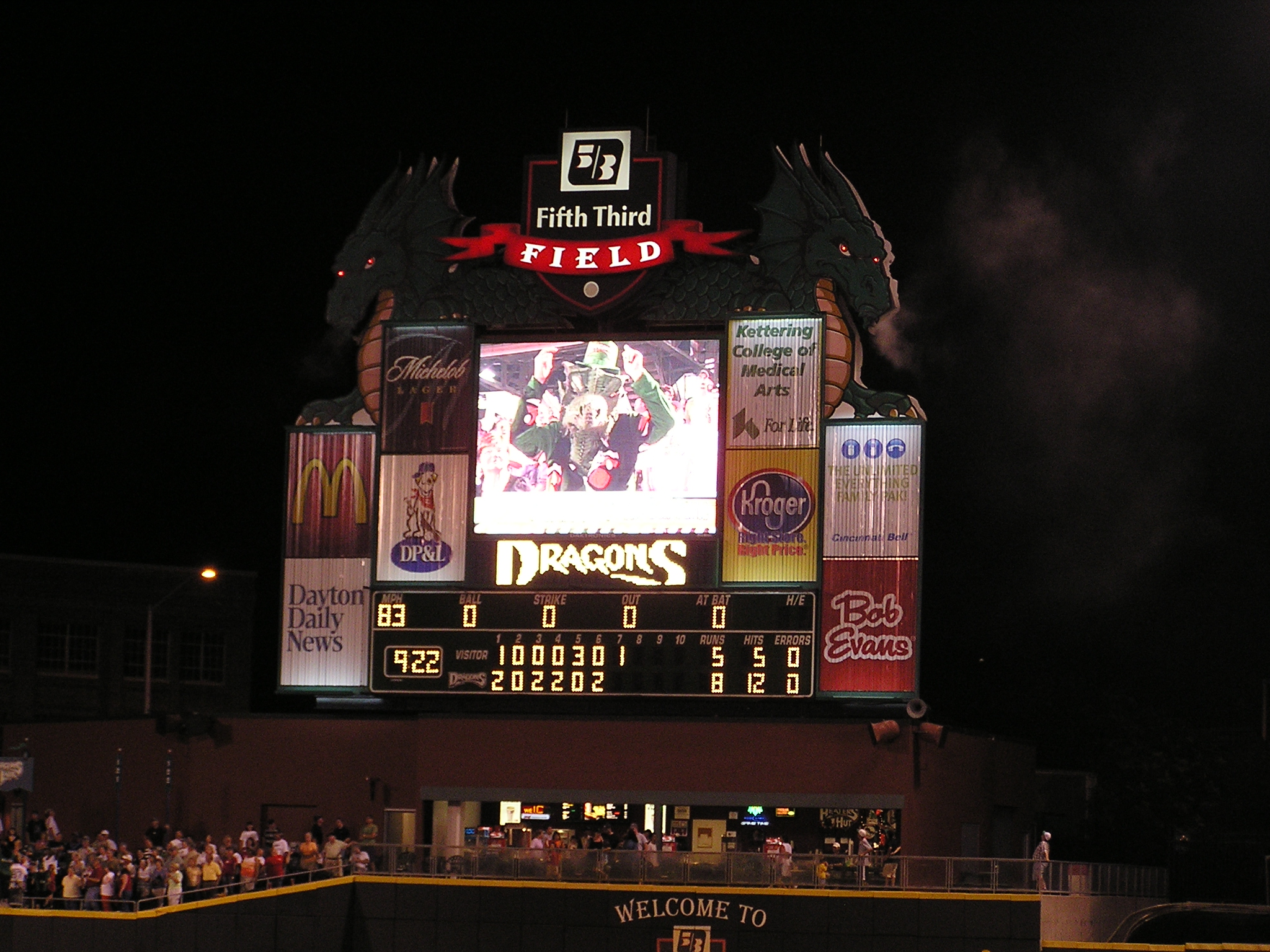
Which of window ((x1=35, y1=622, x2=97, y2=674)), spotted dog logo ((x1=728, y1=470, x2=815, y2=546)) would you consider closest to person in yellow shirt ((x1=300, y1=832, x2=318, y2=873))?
spotted dog logo ((x1=728, y1=470, x2=815, y2=546))

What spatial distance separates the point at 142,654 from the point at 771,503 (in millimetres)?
32290

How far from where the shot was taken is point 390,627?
4459 centimetres

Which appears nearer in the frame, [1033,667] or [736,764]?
[736,764]

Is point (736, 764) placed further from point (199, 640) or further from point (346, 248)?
point (199, 640)

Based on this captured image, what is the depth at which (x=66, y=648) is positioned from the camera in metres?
67.3

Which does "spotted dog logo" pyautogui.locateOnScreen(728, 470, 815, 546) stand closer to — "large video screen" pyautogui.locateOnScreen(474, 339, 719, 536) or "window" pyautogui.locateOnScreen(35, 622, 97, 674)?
"large video screen" pyautogui.locateOnScreen(474, 339, 719, 536)

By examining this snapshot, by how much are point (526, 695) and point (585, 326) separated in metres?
7.97

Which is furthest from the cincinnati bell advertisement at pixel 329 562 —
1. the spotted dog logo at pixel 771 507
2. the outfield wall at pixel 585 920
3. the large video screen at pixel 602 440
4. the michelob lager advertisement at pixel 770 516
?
the spotted dog logo at pixel 771 507

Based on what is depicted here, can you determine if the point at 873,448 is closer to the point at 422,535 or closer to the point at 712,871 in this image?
the point at 712,871

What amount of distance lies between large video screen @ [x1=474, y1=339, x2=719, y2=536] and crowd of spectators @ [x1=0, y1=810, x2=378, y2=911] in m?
7.49

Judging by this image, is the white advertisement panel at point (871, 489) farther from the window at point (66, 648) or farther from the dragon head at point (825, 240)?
the window at point (66, 648)

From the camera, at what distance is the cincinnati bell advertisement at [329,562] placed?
4553 centimetres

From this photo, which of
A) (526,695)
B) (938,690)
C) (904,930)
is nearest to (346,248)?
(526,695)

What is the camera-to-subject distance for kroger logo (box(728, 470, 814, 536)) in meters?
42.8
